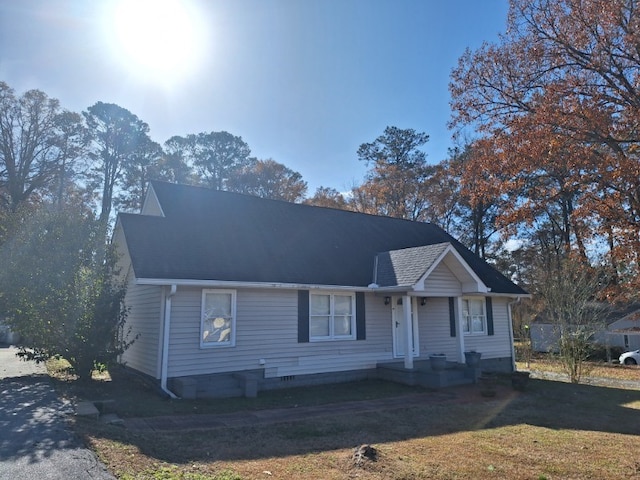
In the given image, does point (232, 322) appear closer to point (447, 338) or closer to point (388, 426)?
point (388, 426)

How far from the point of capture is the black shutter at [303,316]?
12570mm

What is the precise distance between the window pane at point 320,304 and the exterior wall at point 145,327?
171 inches

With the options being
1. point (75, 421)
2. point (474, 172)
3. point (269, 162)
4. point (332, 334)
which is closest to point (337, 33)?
point (474, 172)

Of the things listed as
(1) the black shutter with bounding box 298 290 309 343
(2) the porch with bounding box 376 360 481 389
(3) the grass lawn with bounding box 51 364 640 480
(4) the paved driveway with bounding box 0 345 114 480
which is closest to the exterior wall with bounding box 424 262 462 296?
(2) the porch with bounding box 376 360 481 389

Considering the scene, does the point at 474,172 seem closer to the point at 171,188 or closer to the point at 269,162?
the point at 171,188

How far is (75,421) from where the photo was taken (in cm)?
715

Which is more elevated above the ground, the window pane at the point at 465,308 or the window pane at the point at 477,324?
the window pane at the point at 465,308

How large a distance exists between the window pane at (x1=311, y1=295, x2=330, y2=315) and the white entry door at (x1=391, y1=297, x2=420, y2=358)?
254cm

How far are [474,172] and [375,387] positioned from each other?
6.62 meters

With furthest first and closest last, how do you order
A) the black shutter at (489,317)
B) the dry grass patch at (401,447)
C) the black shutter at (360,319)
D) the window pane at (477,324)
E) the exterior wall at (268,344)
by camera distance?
1. the black shutter at (489,317)
2. the window pane at (477,324)
3. the black shutter at (360,319)
4. the exterior wall at (268,344)
5. the dry grass patch at (401,447)

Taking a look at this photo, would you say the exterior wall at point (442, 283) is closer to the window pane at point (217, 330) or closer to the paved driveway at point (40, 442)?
the window pane at point (217, 330)

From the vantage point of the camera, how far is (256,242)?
544 inches

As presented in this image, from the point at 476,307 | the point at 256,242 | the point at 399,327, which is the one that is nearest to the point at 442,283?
the point at 399,327

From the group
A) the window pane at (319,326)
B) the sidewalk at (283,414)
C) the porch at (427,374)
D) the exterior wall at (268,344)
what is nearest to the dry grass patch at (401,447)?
the sidewalk at (283,414)
